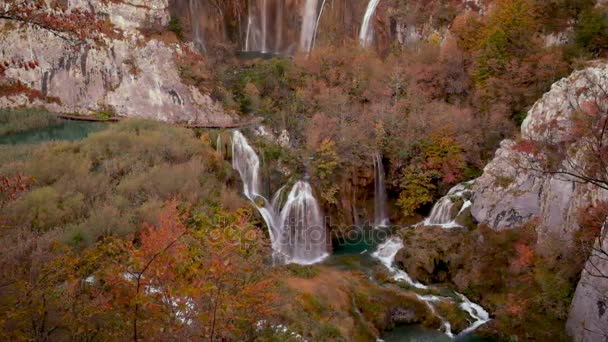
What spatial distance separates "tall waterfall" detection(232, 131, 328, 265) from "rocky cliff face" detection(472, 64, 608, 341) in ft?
21.7

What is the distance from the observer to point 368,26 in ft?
100.0

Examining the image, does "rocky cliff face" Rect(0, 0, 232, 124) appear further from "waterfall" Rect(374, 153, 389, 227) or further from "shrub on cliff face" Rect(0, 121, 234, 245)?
"waterfall" Rect(374, 153, 389, 227)

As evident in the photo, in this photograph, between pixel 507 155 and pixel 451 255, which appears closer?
pixel 451 255

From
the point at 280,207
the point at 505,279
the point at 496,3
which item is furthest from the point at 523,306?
the point at 496,3

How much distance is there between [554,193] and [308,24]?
67.4ft

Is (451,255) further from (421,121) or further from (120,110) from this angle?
(120,110)

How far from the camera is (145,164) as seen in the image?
18125mm

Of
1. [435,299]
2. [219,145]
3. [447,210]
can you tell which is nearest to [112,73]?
[219,145]

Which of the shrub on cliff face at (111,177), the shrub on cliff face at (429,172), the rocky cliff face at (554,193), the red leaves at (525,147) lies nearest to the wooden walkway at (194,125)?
the shrub on cliff face at (111,177)

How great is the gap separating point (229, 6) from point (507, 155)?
2086 centimetres

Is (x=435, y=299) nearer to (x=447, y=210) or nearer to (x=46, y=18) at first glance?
(x=447, y=210)

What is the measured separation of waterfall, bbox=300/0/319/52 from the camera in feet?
103

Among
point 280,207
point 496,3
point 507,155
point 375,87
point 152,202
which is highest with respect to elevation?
point 496,3

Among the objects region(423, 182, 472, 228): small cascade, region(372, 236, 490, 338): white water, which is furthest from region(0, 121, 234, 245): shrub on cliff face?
region(423, 182, 472, 228): small cascade
